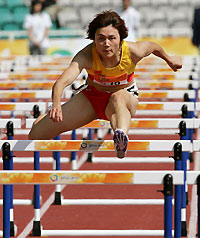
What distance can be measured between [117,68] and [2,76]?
4.56 m

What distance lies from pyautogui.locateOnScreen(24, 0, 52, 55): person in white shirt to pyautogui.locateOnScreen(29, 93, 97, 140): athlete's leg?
10.2 m

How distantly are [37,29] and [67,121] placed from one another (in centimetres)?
1035

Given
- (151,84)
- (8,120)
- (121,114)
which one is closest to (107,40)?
(121,114)

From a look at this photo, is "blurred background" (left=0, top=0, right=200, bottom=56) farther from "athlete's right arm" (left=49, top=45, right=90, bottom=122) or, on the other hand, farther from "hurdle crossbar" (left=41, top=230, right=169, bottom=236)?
"athlete's right arm" (left=49, top=45, right=90, bottom=122)

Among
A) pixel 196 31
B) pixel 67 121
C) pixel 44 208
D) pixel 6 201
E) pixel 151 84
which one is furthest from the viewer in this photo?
pixel 196 31

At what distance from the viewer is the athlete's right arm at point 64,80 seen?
16.0ft

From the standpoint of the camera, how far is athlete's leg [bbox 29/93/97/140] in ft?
17.6

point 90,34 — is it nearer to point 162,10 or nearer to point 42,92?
point 42,92

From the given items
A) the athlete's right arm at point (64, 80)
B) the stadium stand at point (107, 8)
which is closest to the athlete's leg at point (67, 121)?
the athlete's right arm at point (64, 80)

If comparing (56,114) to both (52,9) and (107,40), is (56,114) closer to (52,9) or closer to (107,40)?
(107,40)

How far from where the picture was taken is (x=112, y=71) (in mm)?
5273

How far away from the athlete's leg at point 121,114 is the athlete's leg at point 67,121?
7.4 inches

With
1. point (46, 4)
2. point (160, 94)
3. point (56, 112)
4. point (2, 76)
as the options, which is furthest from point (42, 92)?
point (46, 4)

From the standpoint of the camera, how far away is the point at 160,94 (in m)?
7.32
